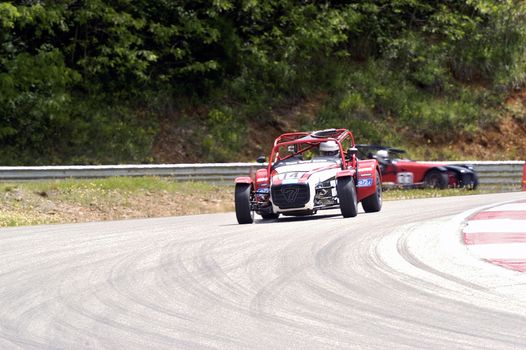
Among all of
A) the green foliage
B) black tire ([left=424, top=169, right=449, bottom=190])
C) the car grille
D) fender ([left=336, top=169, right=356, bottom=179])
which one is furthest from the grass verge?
fender ([left=336, top=169, right=356, bottom=179])

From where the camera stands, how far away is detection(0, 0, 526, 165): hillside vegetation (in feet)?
88.0

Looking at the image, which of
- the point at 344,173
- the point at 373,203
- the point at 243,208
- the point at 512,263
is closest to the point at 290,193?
the point at 243,208

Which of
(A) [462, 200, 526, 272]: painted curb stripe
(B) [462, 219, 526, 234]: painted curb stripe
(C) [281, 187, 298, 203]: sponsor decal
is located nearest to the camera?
(A) [462, 200, 526, 272]: painted curb stripe

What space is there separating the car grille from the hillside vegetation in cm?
1183

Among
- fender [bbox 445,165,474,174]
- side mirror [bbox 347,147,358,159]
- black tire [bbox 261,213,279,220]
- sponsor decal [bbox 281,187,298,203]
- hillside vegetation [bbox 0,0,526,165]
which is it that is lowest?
black tire [bbox 261,213,279,220]

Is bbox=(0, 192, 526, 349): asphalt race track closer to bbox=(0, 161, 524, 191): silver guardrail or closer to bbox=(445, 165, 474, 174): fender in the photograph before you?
bbox=(0, 161, 524, 191): silver guardrail

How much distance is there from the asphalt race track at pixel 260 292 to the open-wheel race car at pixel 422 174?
1156cm

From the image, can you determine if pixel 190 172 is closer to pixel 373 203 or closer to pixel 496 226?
pixel 373 203

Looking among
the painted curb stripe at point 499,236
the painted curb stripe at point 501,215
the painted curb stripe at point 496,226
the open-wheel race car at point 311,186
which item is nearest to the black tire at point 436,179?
the open-wheel race car at point 311,186

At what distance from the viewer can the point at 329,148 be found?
16641 millimetres

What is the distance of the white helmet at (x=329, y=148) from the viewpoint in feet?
54.6

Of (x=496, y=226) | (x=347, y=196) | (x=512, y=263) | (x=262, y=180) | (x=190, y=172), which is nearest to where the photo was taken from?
(x=512, y=263)

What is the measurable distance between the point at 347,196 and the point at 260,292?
7.72m

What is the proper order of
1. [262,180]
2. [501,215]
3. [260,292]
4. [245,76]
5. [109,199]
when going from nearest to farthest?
[260,292] < [501,215] < [262,180] < [109,199] < [245,76]
